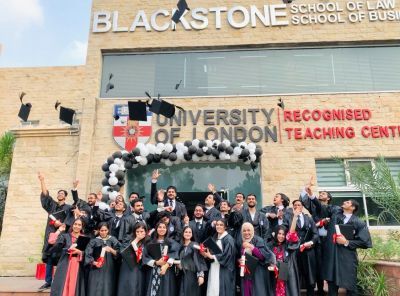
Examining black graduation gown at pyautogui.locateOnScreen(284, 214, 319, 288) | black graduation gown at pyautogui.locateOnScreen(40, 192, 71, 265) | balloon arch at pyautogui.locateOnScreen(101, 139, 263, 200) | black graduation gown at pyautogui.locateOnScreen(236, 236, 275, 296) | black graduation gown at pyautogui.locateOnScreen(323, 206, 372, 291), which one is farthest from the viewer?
balloon arch at pyautogui.locateOnScreen(101, 139, 263, 200)

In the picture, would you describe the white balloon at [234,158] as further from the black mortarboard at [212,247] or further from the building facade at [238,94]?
the black mortarboard at [212,247]

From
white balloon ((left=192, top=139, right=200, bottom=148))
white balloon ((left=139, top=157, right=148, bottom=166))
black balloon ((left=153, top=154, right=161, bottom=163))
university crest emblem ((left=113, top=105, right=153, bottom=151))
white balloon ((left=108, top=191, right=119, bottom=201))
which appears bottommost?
white balloon ((left=108, top=191, right=119, bottom=201))

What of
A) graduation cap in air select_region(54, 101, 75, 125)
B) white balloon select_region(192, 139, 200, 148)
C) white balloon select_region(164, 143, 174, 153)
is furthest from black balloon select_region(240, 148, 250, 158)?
graduation cap in air select_region(54, 101, 75, 125)

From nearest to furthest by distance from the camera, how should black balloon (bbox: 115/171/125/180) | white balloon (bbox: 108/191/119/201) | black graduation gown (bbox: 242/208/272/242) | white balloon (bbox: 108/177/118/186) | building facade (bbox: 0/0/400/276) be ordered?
black graduation gown (bbox: 242/208/272/242)
white balloon (bbox: 108/191/119/201)
white balloon (bbox: 108/177/118/186)
black balloon (bbox: 115/171/125/180)
building facade (bbox: 0/0/400/276)

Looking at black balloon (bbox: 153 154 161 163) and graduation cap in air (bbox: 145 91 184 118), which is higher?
graduation cap in air (bbox: 145 91 184 118)

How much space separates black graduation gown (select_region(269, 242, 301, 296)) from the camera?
16.0ft

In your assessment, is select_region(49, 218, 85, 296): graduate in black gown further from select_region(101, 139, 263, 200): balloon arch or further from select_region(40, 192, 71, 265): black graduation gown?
select_region(101, 139, 263, 200): balloon arch

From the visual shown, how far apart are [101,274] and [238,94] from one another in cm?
592

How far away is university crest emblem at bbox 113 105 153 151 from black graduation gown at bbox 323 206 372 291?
5.26 metres

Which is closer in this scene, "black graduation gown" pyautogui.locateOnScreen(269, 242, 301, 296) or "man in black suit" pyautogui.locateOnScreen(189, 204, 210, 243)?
"black graduation gown" pyautogui.locateOnScreen(269, 242, 301, 296)

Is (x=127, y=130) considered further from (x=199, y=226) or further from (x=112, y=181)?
(x=199, y=226)

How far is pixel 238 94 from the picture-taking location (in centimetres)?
930

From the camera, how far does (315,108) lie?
8.98 metres

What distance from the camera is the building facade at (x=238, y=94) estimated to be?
8586 mm
